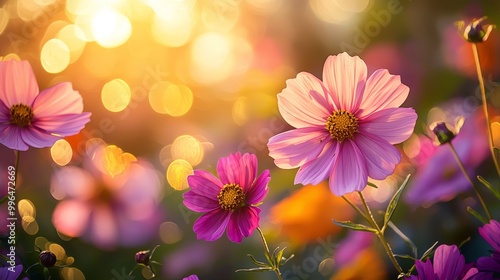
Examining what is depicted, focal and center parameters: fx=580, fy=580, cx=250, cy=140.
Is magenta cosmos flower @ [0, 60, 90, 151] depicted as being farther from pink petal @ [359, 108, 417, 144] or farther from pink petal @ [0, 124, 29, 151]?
pink petal @ [359, 108, 417, 144]

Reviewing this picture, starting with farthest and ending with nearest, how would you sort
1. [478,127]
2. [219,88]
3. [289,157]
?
[219,88] → [478,127] → [289,157]

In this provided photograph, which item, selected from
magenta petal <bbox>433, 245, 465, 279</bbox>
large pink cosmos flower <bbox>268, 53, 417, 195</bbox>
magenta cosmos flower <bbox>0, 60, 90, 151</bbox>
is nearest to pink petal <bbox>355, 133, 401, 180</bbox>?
large pink cosmos flower <bbox>268, 53, 417, 195</bbox>

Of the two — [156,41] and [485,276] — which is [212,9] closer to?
[156,41]

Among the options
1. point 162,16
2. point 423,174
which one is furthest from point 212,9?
point 423,174

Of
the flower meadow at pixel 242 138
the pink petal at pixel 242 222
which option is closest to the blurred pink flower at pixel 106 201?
the flower meadow at pixel 242 138

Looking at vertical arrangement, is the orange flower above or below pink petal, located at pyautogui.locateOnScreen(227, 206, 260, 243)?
below

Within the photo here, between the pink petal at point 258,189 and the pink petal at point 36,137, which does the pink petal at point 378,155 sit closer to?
the pink petal at point 258,189
